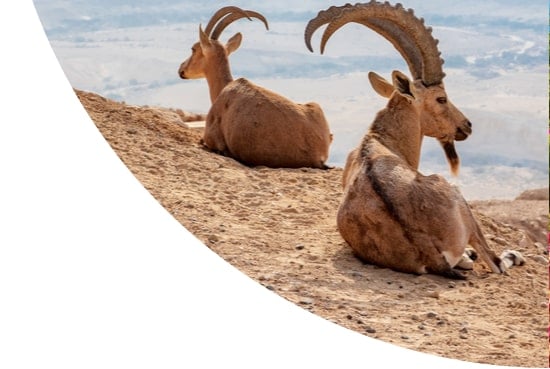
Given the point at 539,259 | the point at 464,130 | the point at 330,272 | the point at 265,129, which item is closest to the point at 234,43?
the point at 265,129

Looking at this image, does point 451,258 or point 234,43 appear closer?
point 451,258

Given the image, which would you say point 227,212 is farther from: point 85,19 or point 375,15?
point 375,15

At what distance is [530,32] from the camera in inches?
121

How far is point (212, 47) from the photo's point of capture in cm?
779

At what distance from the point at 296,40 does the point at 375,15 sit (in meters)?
0.90

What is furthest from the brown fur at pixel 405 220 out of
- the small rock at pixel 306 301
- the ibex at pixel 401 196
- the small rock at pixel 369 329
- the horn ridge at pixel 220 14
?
the horn ridge at pixel 220 14

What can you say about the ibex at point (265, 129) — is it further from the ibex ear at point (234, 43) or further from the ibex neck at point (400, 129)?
the ibex neck at point (400, 129)

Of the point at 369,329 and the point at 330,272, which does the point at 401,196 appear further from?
the point at 369,329

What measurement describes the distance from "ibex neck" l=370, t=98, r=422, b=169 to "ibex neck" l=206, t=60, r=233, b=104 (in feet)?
9.40

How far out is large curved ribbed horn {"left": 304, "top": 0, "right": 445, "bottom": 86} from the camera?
4023 millimetres

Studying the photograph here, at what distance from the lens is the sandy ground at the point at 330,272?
9.05 feet

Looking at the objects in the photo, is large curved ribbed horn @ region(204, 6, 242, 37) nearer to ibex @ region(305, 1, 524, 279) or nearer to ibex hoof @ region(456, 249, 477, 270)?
ibex @ region(305, 1, 524, 279)

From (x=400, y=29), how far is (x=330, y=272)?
4.48 ft

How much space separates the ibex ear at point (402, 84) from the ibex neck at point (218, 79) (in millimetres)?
2970
